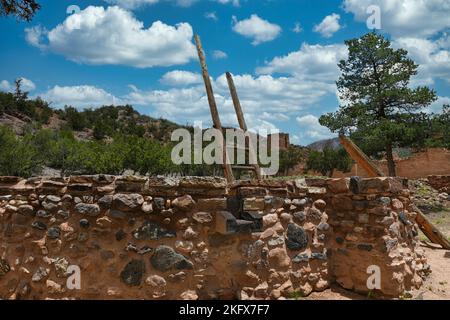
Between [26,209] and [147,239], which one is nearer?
[147,239]

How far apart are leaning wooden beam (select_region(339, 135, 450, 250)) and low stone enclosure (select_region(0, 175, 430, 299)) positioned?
2517mm

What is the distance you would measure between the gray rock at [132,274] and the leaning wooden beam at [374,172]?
12.5ft

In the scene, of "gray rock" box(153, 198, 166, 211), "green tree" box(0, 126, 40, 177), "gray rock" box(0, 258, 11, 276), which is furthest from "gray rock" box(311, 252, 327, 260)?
"green tree" box(0, 126, 40, 177)

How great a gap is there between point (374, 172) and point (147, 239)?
12.6 ft

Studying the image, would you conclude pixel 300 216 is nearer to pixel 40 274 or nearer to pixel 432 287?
pixel 432 287

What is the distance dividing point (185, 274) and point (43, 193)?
1533 millimetres

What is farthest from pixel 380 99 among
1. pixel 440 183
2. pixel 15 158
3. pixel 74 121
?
pixel 74 121

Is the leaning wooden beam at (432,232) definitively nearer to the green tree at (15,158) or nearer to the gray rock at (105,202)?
the gray rock at (105,202)

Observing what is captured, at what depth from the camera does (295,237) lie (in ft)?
12.4

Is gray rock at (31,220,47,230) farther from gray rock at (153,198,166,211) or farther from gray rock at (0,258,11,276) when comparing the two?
gray rock at (153,198,166,211)

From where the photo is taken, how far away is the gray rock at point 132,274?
3336mm

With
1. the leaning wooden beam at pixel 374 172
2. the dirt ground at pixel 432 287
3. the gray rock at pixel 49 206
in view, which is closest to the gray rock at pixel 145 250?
the gray rock at pixel 49 206
